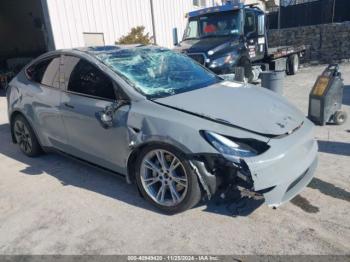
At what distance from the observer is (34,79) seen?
5000 millimetres

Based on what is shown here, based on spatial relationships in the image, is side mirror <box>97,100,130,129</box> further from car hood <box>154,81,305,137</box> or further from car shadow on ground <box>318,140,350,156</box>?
car shadow on ground <box>318,140,350,156</box>

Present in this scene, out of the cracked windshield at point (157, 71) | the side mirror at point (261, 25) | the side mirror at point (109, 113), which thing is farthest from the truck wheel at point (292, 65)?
the side mirror at point (109, 113)

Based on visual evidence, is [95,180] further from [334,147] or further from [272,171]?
[334,147]

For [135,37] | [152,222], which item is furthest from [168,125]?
[135,37]

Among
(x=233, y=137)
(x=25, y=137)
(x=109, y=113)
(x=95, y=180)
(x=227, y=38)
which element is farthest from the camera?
(x=227, y=38)

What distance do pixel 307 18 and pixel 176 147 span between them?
737 inches

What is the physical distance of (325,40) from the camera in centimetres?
1653

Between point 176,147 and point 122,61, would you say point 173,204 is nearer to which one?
point 176,147

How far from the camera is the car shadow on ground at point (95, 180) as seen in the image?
3523mm

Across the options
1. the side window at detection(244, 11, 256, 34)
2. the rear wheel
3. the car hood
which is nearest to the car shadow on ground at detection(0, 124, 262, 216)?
the rear wheel

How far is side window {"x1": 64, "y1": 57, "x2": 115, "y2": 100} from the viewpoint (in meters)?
3.81

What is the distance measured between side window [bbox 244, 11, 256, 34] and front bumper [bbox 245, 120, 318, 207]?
23.3ft

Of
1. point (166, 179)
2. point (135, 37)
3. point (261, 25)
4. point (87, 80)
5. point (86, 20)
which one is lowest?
point (166, 179)

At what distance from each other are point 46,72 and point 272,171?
3420 mm
